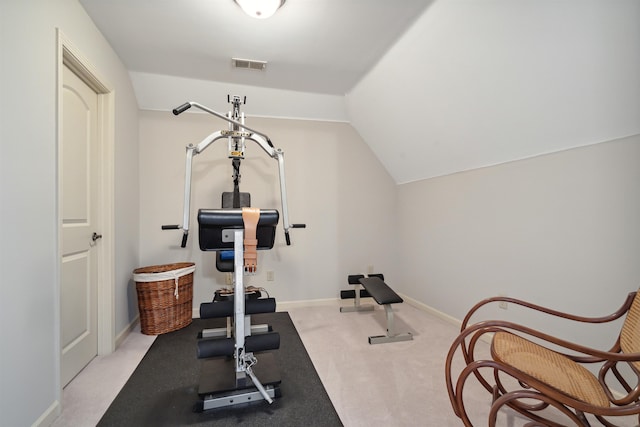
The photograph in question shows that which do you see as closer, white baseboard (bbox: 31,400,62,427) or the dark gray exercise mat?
white baseboard (bbox: 31,400,62,427)

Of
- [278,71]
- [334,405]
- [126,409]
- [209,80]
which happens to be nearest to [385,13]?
[278,71]

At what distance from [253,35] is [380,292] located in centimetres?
240

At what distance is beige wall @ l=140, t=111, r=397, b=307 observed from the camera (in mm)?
3053

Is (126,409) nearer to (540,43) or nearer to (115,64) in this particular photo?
(115,64)

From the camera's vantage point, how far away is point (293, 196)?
3.42m

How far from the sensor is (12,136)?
1255mm

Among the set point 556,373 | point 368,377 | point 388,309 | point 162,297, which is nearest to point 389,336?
point 388,309

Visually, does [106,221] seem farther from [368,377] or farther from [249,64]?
[368,377]

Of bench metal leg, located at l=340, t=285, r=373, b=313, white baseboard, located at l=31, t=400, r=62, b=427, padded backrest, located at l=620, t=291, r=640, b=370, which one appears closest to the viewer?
padded backrest, located at l=620, t=291, r=640, b=370

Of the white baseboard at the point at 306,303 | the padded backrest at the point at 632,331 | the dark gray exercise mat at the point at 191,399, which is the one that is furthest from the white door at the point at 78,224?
the padded backrest at the point at 632,331

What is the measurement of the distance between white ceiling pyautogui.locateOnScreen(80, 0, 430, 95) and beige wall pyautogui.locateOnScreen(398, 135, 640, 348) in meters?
1.44

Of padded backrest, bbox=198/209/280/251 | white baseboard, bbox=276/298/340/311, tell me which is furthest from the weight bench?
padded backrest, bbox=198/209/280/251

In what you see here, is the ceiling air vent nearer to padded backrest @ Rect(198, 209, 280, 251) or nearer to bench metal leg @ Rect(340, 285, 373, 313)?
padded backrest @ Rect(198, 209, 280, 251)

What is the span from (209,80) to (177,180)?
3.64 ft
